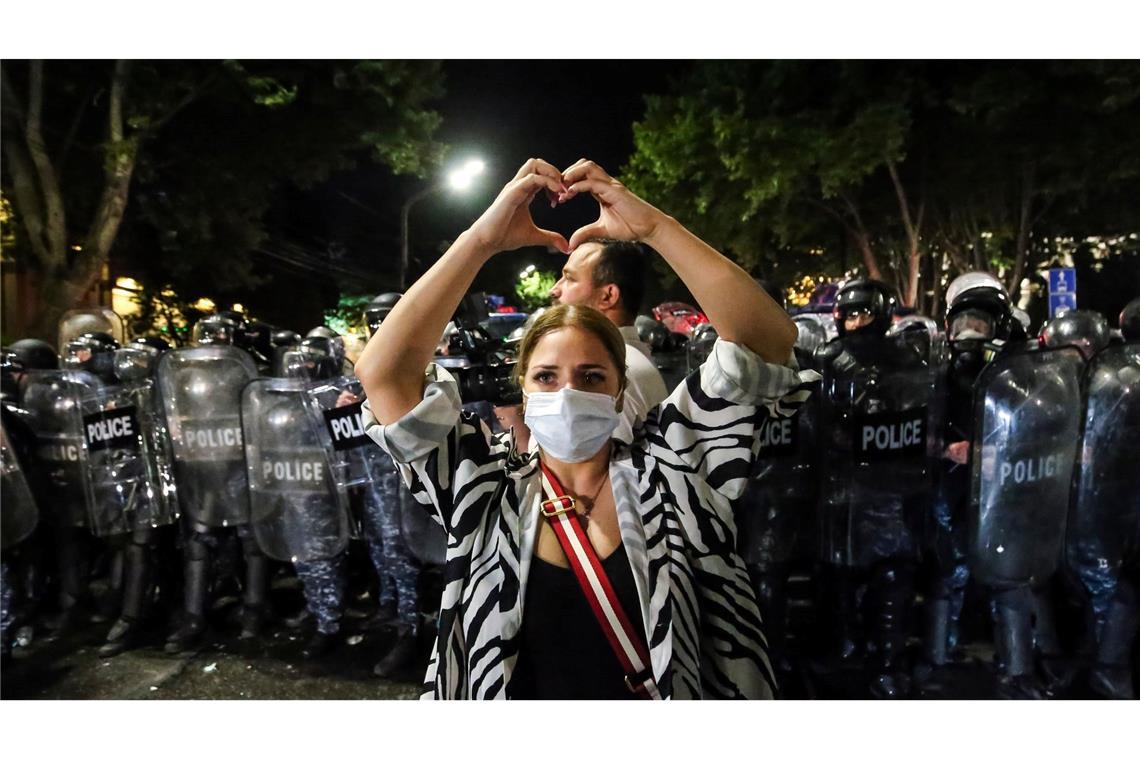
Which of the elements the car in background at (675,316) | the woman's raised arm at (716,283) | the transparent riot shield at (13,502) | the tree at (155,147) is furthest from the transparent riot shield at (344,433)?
the car in background at (675,316)

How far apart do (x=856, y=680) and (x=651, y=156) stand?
3.54 meters

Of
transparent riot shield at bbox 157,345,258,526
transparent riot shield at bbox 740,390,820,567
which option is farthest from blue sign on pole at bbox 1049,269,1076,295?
transparent riot shield at bbox 157,345,258,526

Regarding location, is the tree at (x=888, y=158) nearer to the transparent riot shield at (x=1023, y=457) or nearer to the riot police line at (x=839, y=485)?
the riot police line at (x=839, y=485)

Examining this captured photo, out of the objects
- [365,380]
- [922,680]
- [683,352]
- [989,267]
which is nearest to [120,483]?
[365,380]

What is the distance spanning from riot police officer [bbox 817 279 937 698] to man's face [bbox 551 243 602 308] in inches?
53.3

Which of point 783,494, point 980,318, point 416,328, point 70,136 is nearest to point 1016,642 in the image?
point 783,494

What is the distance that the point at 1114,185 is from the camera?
716 cm

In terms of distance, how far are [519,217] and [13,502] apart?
345 cm

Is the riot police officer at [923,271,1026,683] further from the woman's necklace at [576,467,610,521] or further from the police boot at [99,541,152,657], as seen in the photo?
the police boot at [99,541,152,657]

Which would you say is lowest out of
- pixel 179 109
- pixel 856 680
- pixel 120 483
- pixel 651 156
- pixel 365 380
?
pixel 856 680

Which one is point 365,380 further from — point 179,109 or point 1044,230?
point 1044,230

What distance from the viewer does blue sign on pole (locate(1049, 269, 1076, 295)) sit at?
7.58 metres

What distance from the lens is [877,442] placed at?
3145 mm

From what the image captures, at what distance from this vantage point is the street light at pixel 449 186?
365cm
